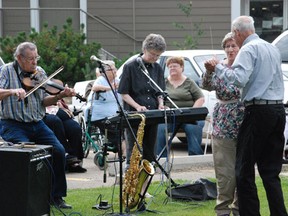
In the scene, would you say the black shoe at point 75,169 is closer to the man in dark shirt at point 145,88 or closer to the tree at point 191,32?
the man in dark shirt at point 145,88

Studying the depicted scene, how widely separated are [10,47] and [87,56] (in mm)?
1918

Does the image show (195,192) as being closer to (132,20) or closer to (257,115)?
(257,115)

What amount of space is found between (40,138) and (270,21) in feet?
50.4

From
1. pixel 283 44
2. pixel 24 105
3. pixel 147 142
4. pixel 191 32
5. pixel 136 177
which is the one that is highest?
pixel 191 32

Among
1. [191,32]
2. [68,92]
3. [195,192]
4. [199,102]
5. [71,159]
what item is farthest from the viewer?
[191,32]

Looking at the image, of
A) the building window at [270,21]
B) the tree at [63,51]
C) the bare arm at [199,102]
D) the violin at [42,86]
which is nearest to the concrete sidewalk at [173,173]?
the bare arm at [199,102]

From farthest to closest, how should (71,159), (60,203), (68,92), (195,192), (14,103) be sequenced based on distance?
(71,159), (195,192), (60,203), (14,103), (68,92)

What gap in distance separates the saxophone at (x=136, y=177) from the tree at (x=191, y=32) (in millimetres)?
12603

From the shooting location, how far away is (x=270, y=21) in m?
23.1

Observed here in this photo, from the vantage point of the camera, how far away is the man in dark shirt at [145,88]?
9.00 metres

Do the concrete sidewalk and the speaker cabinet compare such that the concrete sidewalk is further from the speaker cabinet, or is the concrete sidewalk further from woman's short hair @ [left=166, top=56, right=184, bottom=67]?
the speaker cabinet

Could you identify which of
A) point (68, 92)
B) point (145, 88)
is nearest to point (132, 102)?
point (145, 88)

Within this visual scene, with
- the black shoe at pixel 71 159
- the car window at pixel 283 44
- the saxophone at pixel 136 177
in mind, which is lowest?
the black shoe at pixel 71 159

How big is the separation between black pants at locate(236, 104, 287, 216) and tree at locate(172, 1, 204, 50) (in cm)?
1345
